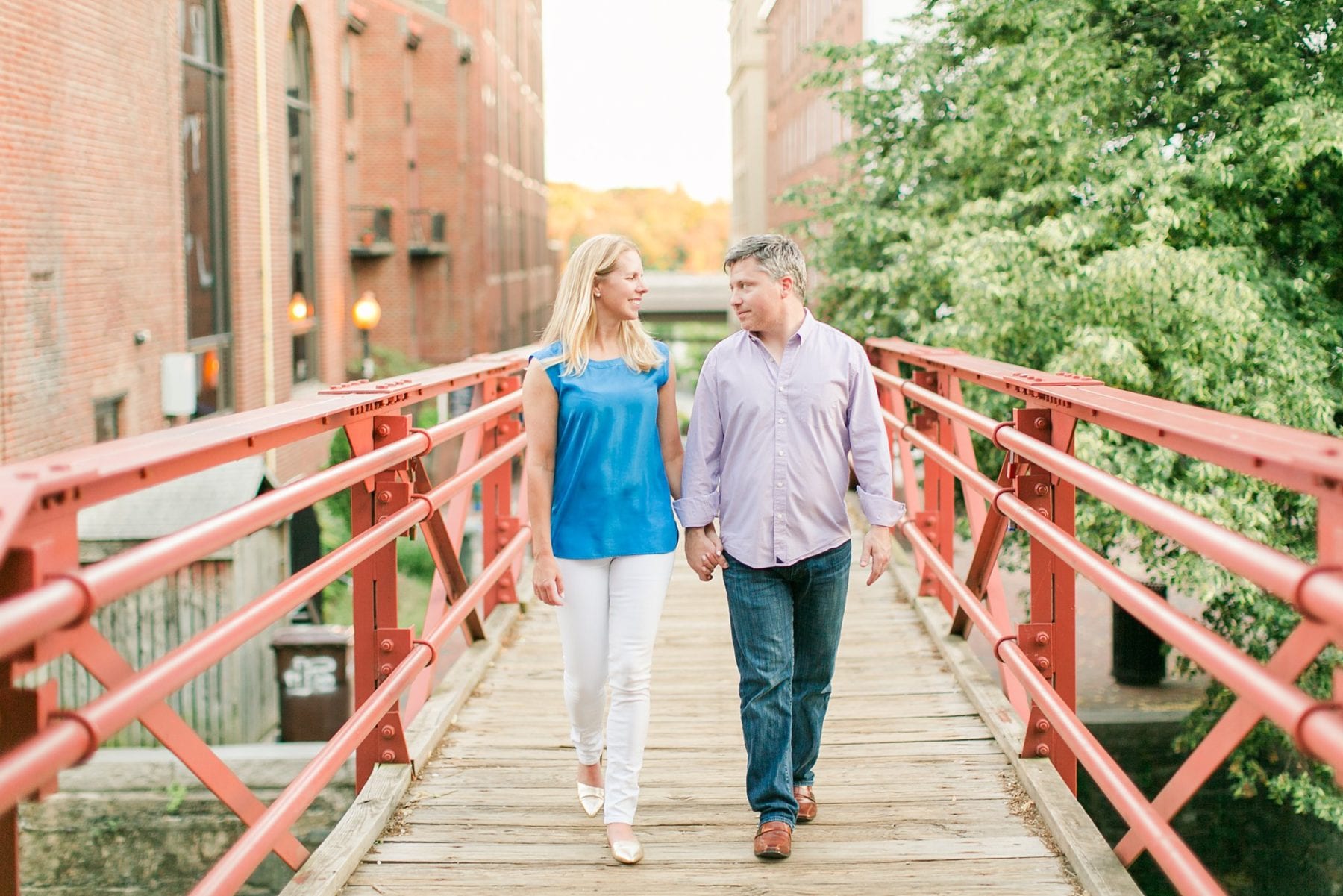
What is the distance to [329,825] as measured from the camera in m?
9.43

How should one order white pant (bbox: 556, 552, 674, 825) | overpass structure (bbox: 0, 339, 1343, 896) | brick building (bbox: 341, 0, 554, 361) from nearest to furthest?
overpass structure (bbox: 0, 339, 1343, 896)
white pant (bbox: 556, 552, 674, 825)
brick building (bbox: 341, 0, 554, 361)

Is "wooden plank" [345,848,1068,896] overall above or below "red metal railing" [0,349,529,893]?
below

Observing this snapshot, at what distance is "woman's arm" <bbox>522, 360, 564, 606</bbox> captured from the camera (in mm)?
3807

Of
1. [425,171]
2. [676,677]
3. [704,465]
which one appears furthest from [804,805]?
[425,171]

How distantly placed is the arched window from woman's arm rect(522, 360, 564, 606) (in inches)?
759

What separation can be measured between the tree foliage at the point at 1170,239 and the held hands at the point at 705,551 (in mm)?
6662

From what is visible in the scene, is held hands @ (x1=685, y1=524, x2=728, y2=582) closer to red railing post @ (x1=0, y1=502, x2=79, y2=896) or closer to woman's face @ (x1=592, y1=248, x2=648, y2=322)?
woman's face @ (x1=592, y1=248, x2=648, y2=322)

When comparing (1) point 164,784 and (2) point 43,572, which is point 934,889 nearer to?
(2) point 43,572

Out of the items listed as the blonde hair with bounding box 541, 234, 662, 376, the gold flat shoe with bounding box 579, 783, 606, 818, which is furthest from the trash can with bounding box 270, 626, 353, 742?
the blonde hair with bounding box 541, 234, 662, 376

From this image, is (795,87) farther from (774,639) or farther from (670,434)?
(774,639)

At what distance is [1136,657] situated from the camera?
1583 centimetres

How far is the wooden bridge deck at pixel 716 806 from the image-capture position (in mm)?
3721

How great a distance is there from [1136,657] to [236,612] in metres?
14.6

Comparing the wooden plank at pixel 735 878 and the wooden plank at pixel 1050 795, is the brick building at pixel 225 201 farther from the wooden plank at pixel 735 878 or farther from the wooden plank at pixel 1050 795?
the wooden plank at pixel 735 878
